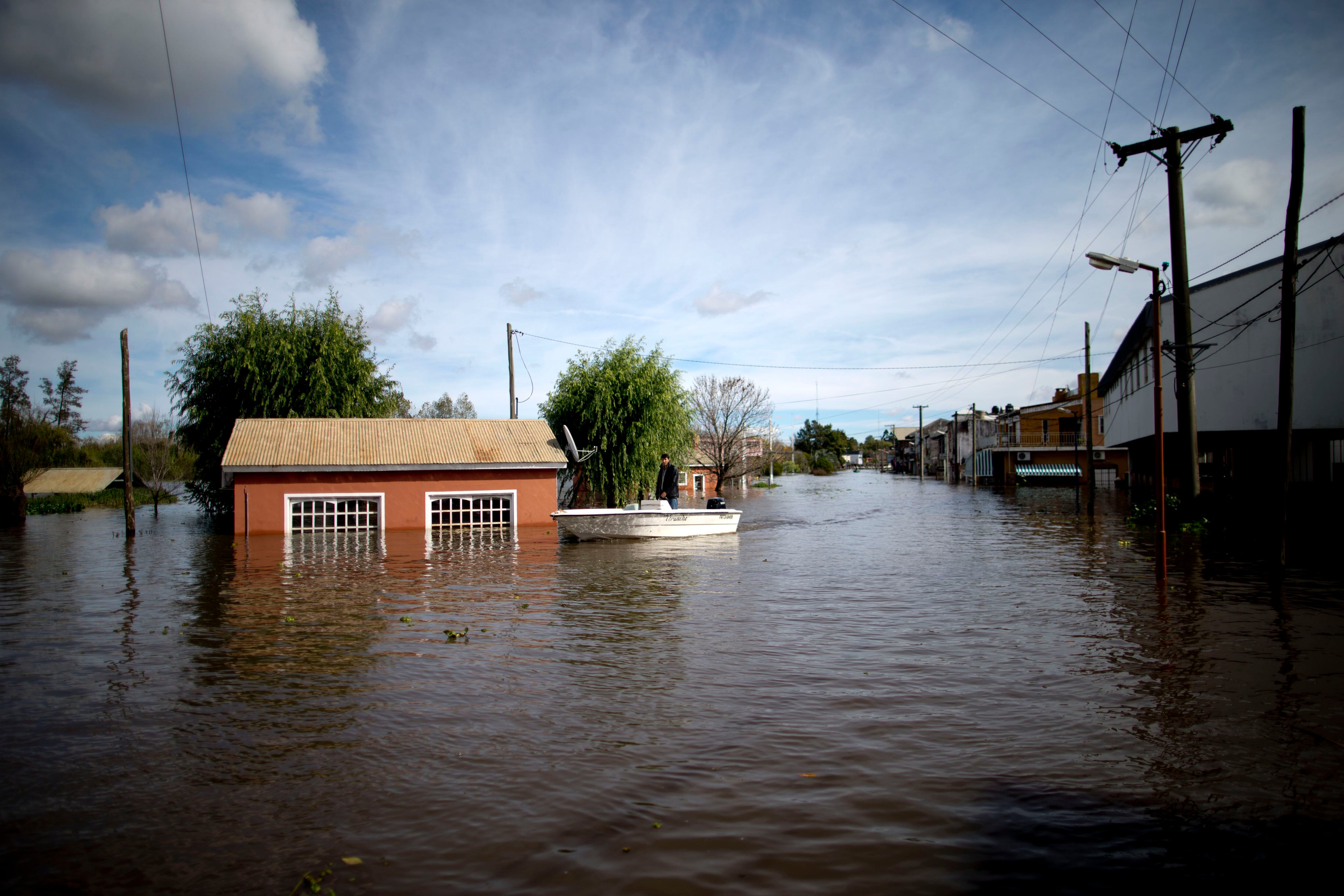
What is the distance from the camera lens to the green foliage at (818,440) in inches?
6294

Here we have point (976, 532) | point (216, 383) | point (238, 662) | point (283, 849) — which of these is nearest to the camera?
point (283, 849)

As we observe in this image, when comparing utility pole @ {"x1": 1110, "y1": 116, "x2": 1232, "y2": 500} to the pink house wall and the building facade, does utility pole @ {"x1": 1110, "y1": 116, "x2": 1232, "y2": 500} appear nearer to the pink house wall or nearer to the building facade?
the building facade

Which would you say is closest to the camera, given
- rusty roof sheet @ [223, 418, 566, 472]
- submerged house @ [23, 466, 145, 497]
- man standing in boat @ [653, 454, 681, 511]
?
man standing in boat @ [653, 454, 681, 511]

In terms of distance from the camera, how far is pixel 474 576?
14.9 metres

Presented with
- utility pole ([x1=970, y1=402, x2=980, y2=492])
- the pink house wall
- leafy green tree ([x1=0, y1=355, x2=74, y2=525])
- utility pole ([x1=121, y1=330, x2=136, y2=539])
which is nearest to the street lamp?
the pink house wall

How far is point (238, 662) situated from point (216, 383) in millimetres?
25481

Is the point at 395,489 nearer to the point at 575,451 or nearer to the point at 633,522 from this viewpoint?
the point at 575,451

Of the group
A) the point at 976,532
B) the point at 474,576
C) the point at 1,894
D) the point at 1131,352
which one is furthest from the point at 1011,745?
the point at 1131,352

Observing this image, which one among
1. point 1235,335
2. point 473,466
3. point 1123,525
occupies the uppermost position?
point 1235,335

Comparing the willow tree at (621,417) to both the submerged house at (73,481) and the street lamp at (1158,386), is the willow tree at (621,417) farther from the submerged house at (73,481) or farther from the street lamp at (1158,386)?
the submerged house at (73,481)

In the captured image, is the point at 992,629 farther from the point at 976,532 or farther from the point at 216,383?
the point at 216,383

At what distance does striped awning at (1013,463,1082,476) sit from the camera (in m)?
67.3

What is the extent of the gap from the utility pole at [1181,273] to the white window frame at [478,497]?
59.5 feet

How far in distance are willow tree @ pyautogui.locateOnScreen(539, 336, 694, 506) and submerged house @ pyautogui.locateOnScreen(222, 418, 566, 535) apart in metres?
2.82
